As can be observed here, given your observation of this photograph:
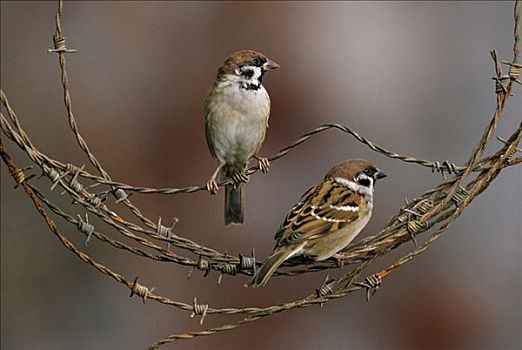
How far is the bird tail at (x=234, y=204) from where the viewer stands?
364 cm

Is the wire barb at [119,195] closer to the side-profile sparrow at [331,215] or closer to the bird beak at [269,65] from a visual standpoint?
the side-profile sparrow at [331,215]

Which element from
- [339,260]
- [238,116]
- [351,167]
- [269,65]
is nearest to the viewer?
[339,260]

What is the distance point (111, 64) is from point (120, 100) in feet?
0.82

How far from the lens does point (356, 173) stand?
3293 millimetres

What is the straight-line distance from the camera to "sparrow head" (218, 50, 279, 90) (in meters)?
3.48

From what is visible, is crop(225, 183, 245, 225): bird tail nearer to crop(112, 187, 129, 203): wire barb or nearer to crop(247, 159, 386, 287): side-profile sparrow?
crop(247, 159, 386, 287): side-profile sparrow

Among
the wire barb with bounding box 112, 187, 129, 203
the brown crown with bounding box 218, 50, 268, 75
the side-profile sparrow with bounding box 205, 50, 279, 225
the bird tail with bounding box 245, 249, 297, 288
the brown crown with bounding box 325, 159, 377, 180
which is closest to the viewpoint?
the bird tail with bounding box 245, 249, 297, 288

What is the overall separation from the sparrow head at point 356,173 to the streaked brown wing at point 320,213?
26mm

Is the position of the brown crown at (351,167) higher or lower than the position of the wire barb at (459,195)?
lower

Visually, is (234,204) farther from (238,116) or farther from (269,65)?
(269,65)

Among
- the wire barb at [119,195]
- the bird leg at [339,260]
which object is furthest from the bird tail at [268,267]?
the wire barb at [119,195]

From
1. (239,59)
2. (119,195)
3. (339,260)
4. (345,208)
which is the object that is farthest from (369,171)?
(119,195)

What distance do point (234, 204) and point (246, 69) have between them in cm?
50

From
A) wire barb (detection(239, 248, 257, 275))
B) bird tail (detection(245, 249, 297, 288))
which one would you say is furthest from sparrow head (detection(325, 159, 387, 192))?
wire barb (detection(239, 248, 257, 275))
